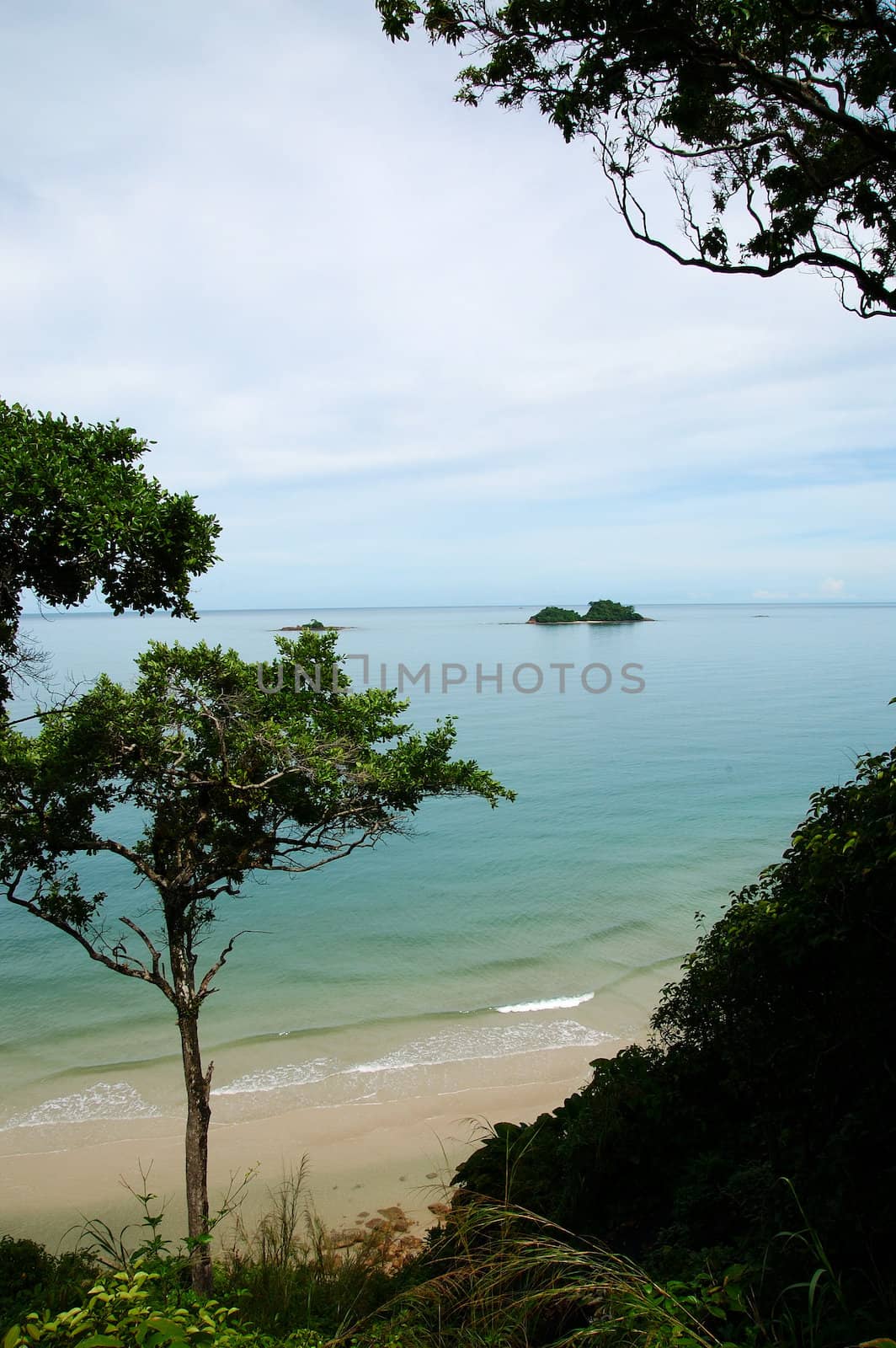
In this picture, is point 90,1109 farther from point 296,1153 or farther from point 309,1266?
point 309,1266

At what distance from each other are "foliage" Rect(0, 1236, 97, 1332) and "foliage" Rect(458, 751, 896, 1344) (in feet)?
11.5

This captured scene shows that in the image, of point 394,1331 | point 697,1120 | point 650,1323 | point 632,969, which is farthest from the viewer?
point 632,969

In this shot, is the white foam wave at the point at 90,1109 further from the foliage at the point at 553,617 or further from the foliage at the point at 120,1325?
the foliage at the point at 553,617

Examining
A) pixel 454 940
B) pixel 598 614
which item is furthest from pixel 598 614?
pixel 454 940

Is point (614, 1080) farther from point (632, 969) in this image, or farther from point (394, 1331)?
point (632, 969)

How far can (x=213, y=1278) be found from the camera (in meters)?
6.84

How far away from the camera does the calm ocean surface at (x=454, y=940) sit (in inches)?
521

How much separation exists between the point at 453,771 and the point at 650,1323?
7035 mm

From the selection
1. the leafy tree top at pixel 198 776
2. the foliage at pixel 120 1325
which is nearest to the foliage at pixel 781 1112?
the foliage at pixel 120 1325

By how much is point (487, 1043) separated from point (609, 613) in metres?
170

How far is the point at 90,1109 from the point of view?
39.8 ft

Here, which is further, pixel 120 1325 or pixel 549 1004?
pixel 549 1004

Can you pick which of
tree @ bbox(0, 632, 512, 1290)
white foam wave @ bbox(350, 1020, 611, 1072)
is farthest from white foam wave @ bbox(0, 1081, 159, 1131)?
tree @ bbox(0, 632, 512, 1290)

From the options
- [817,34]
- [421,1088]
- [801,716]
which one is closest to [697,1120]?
[421,1088]
